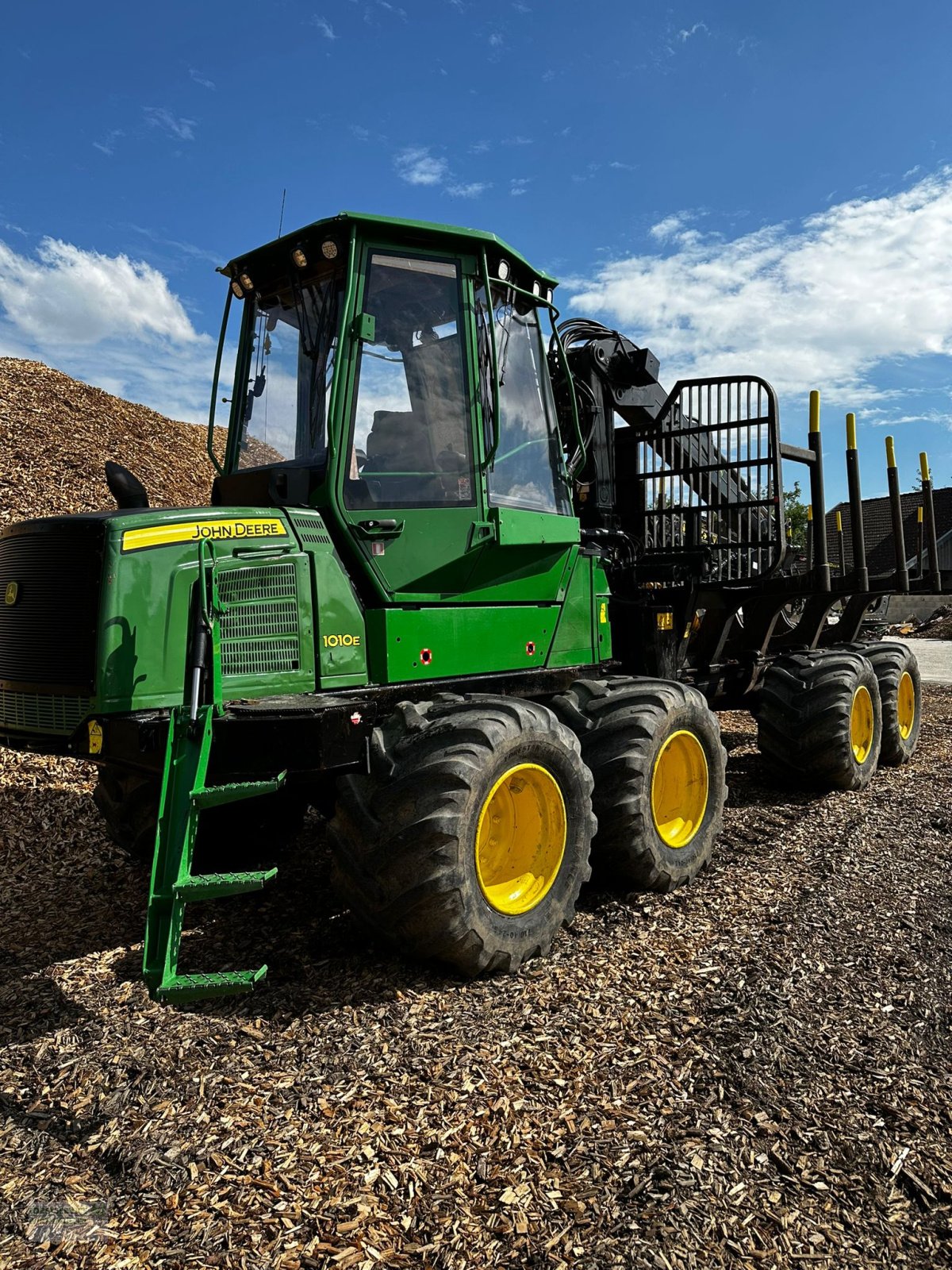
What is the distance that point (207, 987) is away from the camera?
3.24m

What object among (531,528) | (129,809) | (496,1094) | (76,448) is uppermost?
(76,448)

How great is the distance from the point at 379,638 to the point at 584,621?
5.85ft

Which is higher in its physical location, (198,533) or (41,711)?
(198,533)

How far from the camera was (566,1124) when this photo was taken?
310 cm

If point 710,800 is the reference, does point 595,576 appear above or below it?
above

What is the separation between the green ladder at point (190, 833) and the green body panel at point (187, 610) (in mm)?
137

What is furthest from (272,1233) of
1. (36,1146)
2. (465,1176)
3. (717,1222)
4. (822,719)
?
(822,719)

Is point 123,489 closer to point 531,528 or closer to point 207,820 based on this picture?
point 207,820

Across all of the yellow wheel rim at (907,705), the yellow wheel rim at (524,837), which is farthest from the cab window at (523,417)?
the yellow wheel rim at (907,705)

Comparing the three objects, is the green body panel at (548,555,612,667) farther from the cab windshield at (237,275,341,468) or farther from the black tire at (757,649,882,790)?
the black tire at (757,649,882,790)

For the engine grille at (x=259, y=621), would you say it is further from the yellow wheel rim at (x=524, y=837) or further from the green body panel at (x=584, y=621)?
the green body panel at (x=584, y=621)

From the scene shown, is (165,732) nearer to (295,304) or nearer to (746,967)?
(295,304)

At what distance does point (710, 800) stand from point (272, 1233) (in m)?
3.76

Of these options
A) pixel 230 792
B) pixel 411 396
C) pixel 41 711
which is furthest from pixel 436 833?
pixel 411 396
